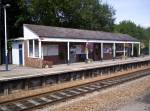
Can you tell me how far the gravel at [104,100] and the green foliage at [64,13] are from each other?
24162 millimetres

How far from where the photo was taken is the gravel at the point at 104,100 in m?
11.6

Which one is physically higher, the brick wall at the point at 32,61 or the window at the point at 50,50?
the window at the point at 50,50

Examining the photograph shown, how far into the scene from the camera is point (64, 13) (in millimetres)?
45844

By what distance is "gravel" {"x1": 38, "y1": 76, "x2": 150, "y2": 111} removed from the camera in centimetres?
1163

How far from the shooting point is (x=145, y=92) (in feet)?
51.1

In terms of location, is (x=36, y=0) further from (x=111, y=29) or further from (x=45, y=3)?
(x=111, y=29)

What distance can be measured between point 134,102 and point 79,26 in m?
36.8

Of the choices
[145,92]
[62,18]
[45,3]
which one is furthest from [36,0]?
[145,92]

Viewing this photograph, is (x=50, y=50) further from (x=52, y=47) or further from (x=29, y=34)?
(x=29, y=34)

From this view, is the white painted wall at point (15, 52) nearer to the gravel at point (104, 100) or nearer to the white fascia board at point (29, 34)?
the white fascia board at point (29, 34)

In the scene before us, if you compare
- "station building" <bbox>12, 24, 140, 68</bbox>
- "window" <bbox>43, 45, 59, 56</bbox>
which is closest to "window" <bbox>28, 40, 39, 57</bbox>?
"station building" <bbox>12, 24, 140, 68</bbox>

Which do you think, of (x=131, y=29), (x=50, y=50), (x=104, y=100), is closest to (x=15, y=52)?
(x=50, y=50)

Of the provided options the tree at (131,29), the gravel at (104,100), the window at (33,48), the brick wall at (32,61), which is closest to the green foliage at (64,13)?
the window at (33,48)

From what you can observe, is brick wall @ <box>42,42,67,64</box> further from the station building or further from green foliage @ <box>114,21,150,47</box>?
green foliage @ <box>114,21,150,47</box>
